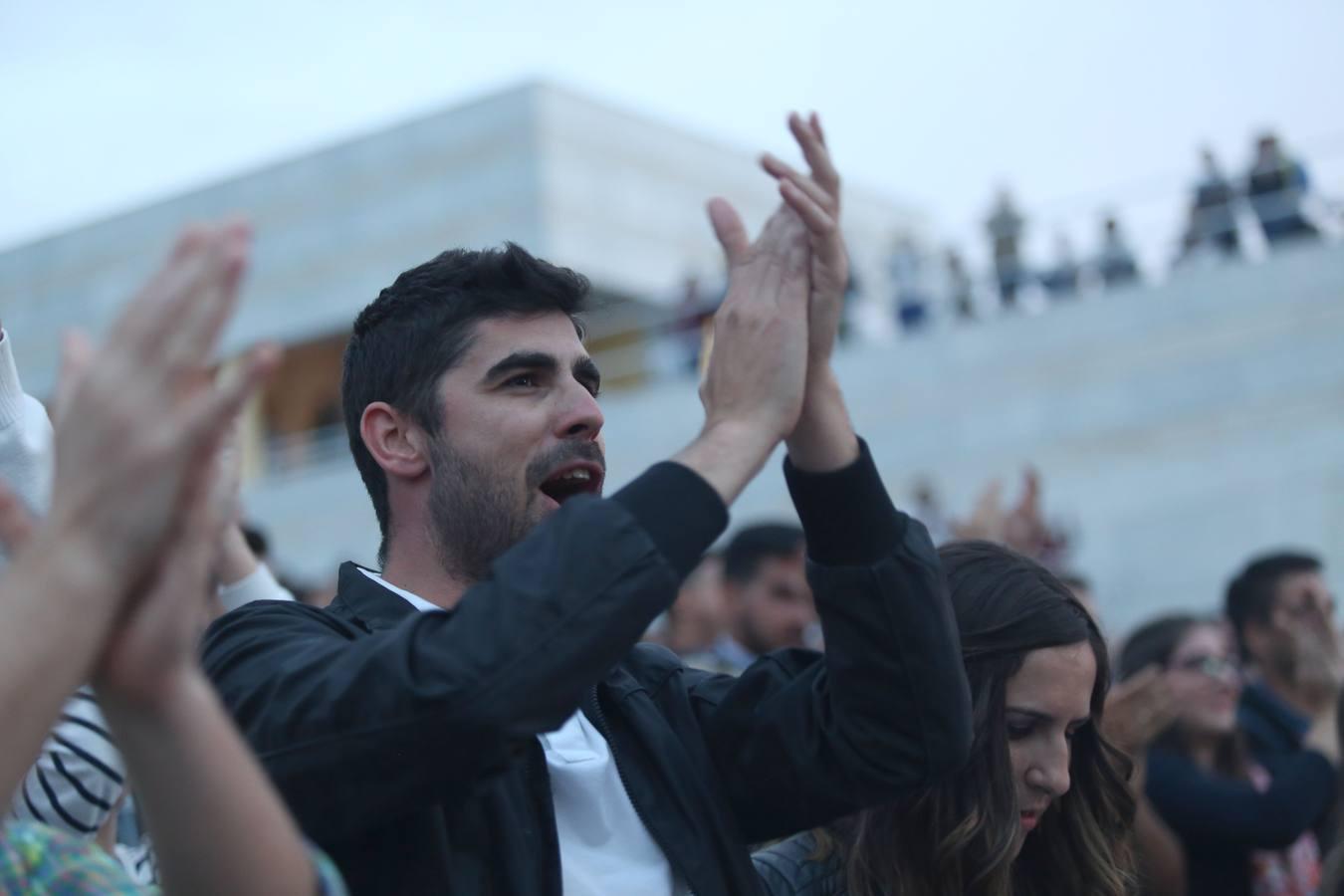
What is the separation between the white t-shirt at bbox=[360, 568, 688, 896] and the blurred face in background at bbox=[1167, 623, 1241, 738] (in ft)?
9.93

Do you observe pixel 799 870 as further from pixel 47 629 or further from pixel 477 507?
pixel 47 629

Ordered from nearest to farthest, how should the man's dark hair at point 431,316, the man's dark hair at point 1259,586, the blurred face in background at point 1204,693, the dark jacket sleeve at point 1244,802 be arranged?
the man's dark hair at point 431,316 < the dark jacket sleeve at point 1244,802 < the blurred face in background at point 1204,693 < the man's dark hair at point 1259,586

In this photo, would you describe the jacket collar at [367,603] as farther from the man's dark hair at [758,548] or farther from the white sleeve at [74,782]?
the man's dark hair at [758,548]

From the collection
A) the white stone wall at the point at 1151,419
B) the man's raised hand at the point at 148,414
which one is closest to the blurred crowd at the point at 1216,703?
the man's raised hand at the point at 148,414

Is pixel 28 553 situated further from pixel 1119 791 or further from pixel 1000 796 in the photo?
pixel 1119 791

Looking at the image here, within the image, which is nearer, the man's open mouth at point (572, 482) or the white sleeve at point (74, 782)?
the man's open mouth at point (572, 482)

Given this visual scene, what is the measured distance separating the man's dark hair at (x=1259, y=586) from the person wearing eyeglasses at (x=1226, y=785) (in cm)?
34

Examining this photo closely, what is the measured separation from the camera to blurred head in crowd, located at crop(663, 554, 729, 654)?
7062mm

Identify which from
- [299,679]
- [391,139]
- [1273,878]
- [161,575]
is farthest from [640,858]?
[391,139]

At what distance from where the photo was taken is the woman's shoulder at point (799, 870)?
115 inches

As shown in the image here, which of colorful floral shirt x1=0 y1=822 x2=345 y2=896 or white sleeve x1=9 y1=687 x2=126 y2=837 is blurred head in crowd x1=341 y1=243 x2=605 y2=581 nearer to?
white sleeve x1=9 y1=687 x2=126 y2=837

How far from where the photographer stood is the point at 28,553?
1.37m

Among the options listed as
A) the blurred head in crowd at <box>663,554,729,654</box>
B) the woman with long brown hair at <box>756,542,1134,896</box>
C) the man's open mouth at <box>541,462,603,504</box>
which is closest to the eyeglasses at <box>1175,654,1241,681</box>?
the woman with long brown hair at <box>756,542,1134,896</box>

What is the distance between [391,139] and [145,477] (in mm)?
25850
